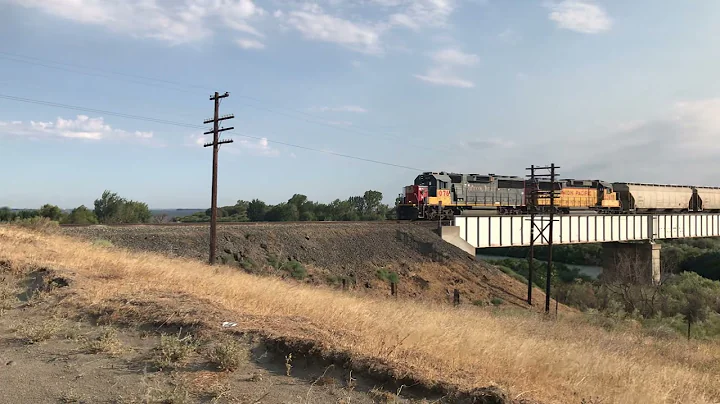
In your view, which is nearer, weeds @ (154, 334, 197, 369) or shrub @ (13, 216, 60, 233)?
weeds @ (154, 334, 197, 369)

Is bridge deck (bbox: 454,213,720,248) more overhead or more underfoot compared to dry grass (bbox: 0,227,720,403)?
more overhead

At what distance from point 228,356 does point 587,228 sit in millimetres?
40799

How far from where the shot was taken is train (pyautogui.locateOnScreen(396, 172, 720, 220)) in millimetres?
35938

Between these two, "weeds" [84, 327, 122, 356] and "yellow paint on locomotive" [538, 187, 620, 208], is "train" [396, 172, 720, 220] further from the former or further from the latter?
"weeds" [84, 327, 122, 356]

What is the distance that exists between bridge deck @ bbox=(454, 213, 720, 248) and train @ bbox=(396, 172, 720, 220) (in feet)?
4.34

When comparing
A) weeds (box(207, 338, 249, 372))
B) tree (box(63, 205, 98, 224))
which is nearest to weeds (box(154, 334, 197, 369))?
weeds (box(207, 338, 249, 372))

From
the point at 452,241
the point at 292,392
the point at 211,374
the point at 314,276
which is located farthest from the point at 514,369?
the point at 452,241

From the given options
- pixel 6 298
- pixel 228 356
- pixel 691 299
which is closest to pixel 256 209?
pixel 691 299

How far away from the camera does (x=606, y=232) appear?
42406 mm

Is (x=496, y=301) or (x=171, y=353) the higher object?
(x=171, y=353)

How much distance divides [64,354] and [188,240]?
19.7 metres

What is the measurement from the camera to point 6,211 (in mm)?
48781

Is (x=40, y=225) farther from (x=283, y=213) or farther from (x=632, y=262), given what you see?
(x=632, y=262)

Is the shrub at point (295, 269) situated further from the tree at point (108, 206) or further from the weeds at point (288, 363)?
the tree at point (108, 206)
